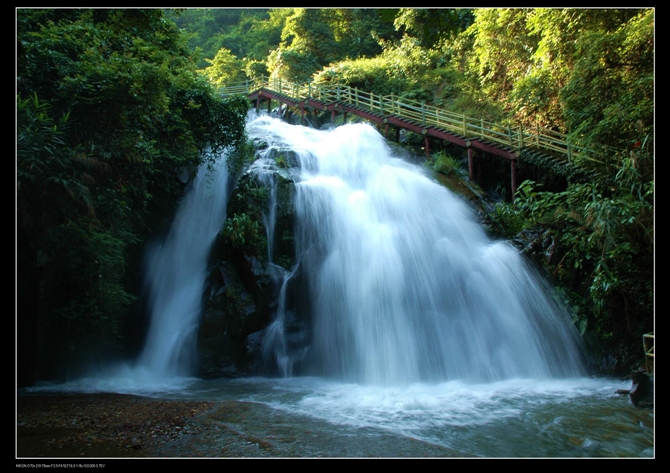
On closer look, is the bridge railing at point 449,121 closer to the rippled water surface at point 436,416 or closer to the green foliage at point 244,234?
the rippled water surface at point 436,416

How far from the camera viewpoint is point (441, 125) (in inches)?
649

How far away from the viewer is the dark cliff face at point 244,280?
9023mm

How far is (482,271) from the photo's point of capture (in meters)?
9.72

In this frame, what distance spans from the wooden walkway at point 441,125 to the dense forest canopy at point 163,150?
2.16 ft

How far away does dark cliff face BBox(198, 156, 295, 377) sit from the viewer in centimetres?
902

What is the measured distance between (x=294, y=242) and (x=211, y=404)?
4.89 meters

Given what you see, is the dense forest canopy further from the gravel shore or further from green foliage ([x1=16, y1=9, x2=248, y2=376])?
the gravel shore

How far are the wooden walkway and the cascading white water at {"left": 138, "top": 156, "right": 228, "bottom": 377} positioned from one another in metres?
7.48

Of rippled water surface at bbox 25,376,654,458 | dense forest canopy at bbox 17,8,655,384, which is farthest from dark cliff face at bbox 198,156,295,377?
dense forest canopy at bbox 17,8,655,384

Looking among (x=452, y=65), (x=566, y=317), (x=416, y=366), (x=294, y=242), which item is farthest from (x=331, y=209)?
(x=452, y=65)

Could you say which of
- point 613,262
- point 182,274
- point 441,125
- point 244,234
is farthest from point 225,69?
point 613,262

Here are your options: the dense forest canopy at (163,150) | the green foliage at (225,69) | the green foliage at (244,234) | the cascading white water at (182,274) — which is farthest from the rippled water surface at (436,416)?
the green foliage at (225,69)
